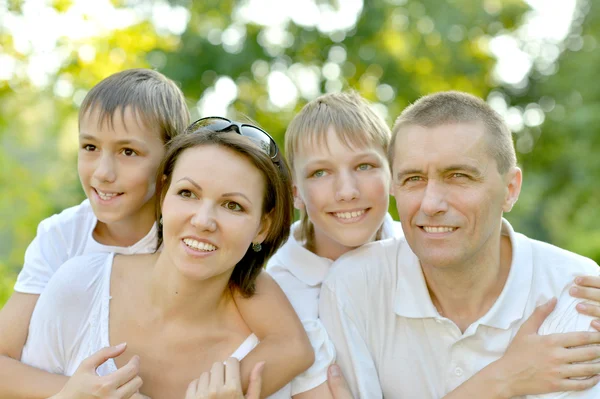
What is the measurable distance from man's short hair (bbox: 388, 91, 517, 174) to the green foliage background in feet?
12.0

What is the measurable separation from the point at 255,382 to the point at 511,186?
5.03 feet

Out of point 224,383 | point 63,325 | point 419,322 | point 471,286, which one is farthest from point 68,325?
point 471,286

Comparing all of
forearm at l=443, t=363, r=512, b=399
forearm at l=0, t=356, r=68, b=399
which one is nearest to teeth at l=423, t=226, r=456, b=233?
forearm at l=443, t=363, r=512, b=399

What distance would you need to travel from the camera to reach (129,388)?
106 inches

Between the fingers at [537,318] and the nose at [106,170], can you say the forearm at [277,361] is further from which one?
the nose at [106,170]

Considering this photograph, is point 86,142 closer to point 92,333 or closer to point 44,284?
point 44,284

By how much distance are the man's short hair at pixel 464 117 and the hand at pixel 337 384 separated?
1083 millimetres

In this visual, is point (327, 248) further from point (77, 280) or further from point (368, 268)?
point (77, 280)

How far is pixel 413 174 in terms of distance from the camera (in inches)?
124

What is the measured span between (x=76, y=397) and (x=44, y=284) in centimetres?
79

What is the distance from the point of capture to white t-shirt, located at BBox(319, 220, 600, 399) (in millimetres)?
3160

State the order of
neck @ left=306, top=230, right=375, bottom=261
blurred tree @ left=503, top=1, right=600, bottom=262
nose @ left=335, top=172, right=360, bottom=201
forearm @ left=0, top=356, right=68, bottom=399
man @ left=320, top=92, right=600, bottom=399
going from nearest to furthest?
forearm @ left=0, top=356, right=68, bottom=399, man @ left=320, top=92, right=600, bottom=399, nose @ left=335, top=172, right=360, bottom=201, neck @ left=306, top=230, right=375, bottom=261, blurred tree @ left=503, top=1, right=600, bottom=262

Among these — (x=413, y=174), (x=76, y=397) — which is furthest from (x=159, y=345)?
(x=413, y=174)

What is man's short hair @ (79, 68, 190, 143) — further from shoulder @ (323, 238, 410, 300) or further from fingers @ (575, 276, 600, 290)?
fingers @ (575, 276, 600, 290)
